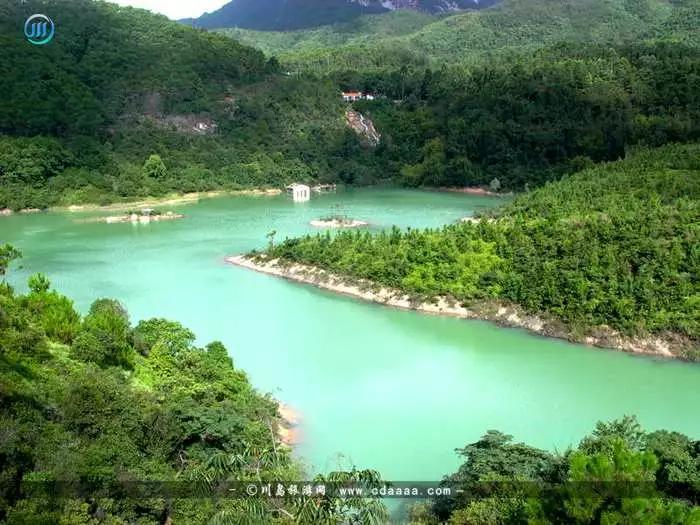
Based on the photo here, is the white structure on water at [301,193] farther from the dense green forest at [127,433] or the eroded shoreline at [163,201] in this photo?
the dense green forest at [127,433]

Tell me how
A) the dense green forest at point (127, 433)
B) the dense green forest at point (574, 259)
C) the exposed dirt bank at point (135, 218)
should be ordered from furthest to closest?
1. the exposed dirt bank at point (135, 218)
2. the dense green forest at point (574, 259)
3. the dense green forest at point (127, 433)

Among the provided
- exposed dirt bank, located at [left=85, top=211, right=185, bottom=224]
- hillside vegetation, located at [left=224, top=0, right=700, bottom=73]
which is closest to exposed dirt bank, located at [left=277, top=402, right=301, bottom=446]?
exposed dirt bank, located at [left=85, top=211, right=185, bottom=224]

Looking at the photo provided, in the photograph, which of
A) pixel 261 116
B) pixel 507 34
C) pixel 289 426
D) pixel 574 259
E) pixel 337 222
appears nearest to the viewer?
pixel 289 426

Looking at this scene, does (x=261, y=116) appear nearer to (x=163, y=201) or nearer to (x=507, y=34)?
(x=163, y=201)

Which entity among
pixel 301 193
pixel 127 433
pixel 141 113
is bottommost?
pixel 127 433

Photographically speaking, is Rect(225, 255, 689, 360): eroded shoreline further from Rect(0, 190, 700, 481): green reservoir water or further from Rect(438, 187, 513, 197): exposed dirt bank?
Rect(438, 187, 513, 197): exposed dirt bank

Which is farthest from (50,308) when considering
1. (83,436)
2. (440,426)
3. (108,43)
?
(108,43)

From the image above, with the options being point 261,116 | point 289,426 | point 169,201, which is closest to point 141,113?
point 261,116

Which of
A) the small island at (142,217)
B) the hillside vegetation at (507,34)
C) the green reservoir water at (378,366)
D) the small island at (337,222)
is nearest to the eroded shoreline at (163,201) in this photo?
the small island at (142,217)
